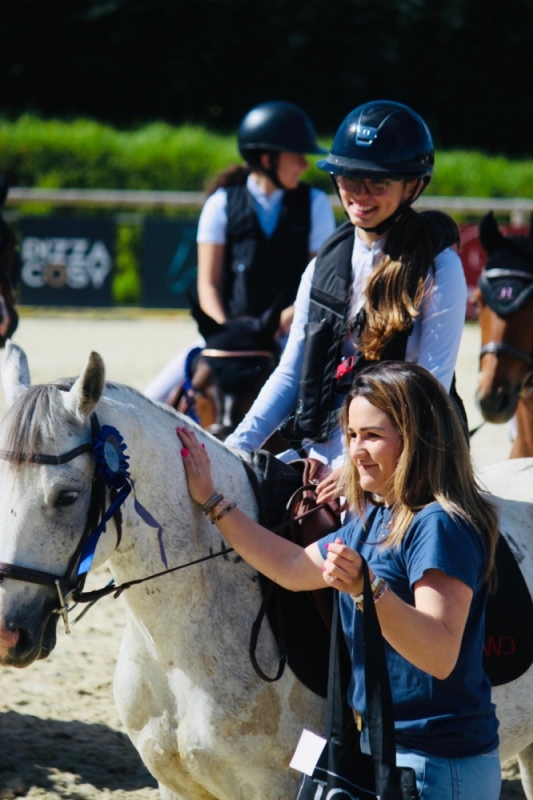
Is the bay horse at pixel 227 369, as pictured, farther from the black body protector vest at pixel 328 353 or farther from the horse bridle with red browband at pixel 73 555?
the horse bridle with red browband at pixel 73 555

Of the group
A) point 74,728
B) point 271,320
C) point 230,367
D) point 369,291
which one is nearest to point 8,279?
point 271,320

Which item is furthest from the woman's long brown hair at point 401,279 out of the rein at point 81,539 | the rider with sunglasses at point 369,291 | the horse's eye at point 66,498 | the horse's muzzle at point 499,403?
the horse's muzzle at point 499,403

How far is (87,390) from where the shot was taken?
2330 mm

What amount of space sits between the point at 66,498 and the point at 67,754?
2.21 meters

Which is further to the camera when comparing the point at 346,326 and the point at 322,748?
the point at 346,326

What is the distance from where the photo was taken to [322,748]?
2.43 meters

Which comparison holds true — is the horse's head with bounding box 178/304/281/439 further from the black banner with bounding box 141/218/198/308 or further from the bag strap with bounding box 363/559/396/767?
the black banner with bounding box 141/218/198/308

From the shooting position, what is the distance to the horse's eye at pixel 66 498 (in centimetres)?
235

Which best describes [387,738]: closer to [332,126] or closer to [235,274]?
[235,274]

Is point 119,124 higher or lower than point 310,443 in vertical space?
higher

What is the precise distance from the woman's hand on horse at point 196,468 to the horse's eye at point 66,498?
36 centimetres

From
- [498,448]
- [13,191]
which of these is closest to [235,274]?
[498,448]

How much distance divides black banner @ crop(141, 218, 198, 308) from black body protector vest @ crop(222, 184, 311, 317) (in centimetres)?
1100

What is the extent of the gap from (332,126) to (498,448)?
2269 cm
